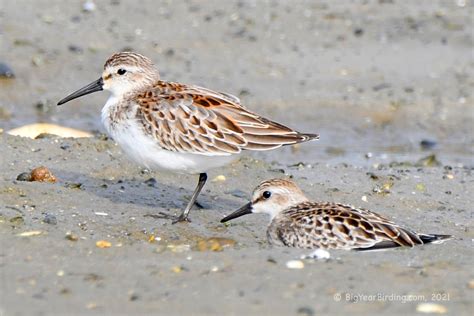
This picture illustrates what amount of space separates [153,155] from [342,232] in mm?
1966

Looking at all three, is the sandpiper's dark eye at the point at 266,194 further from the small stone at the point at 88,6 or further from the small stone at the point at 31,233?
the small stone at the point at 88,6

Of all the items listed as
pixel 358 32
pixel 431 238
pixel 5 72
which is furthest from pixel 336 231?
pixel 358 32

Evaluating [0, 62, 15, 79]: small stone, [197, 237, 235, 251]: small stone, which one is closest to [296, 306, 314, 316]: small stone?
[197, 237, 235, 251]: small stone

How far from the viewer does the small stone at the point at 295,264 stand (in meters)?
6.90

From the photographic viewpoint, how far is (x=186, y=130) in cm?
899

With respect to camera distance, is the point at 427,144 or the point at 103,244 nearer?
the point at 103,244

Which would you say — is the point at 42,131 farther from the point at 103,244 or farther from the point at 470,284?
the point at 470,284

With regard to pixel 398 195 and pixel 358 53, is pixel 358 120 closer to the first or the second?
pixel 358 53

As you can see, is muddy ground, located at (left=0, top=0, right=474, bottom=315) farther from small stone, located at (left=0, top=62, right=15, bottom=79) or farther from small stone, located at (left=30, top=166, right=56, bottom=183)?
small stone, located at (left=30, top=166, right=56, bottom=183)

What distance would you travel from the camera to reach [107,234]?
824 centimetres

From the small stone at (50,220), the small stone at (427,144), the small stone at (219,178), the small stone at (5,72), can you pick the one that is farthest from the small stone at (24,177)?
the small stone at (427,144)

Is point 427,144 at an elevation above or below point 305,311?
above

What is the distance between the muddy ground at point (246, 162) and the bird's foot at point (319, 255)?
10 cm

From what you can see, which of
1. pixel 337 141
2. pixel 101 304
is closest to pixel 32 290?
pixel 101 304
